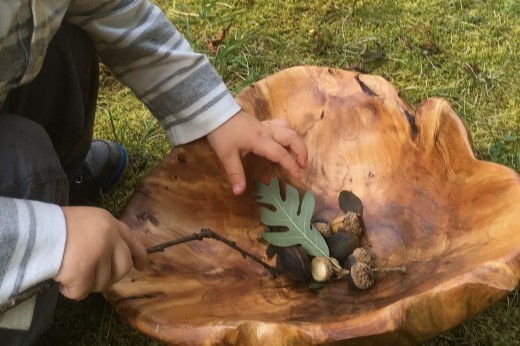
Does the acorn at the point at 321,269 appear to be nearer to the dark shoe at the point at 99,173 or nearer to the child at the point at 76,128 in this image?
the child at the point at 76,128

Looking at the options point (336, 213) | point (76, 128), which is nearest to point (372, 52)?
point (336, 213)

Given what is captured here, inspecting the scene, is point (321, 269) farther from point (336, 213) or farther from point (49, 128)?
point (49, 128)

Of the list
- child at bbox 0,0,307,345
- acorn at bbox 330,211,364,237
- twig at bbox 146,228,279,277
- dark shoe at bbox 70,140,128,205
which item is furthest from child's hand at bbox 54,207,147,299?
dark shoe at bbox 70,140,128,205

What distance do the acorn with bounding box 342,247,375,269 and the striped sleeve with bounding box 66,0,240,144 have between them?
0.30 meters

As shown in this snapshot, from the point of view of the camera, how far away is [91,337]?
1.29 metres

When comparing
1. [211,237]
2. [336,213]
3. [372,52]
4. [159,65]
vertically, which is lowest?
[372,52]

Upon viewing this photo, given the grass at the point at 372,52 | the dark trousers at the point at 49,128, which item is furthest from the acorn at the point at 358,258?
the grass at the point at 372,52

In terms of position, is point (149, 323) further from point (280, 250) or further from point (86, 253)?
point (280, 250)

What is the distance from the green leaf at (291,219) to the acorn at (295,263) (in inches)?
0.6

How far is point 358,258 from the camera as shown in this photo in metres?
1.08

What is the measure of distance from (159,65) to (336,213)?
390mm

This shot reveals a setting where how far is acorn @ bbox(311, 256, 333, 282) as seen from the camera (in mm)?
1066

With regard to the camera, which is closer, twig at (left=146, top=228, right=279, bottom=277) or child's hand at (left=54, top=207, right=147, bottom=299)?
child's hand at (left=54, top=207, right=147, bottom=299)

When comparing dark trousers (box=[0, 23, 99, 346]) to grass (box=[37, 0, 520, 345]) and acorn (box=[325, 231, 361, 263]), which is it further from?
acorn (box=[325, 231, 361, 263])
